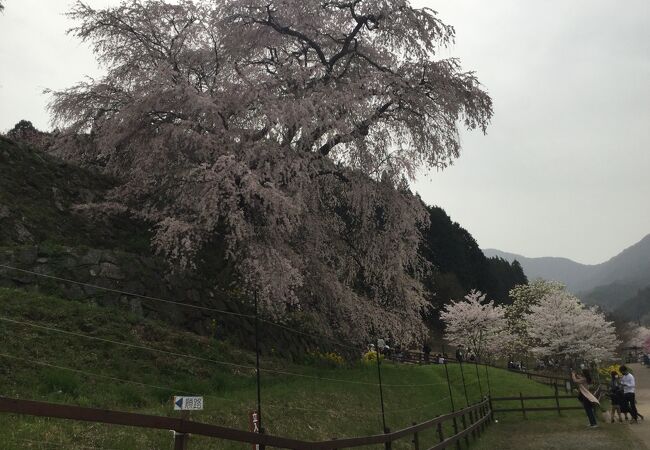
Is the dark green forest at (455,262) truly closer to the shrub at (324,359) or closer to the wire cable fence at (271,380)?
the wire cable fence at (271,380)

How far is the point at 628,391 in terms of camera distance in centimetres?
1559

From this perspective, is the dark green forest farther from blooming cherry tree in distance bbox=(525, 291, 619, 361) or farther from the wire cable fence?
the wire cable fence

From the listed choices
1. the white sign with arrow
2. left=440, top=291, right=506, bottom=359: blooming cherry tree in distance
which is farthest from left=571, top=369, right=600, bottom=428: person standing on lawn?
left=440, top=291, right=506, bottom=359: blooming cherry tree in distance

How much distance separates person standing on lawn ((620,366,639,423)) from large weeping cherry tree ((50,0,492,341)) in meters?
6.85

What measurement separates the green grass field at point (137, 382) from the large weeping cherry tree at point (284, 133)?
2.22 meters

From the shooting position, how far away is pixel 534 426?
17.7m

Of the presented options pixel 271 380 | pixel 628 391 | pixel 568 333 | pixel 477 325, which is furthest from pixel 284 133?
pixel 477 325

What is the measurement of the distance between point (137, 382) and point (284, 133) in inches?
332

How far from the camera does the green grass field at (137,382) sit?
6.65 meters

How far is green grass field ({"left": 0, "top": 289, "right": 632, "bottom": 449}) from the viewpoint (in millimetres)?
6646

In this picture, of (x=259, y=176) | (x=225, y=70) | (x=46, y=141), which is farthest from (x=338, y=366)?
(x=46, y=141)

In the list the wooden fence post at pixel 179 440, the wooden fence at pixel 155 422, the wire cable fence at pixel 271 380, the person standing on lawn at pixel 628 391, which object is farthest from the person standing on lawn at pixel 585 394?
the wooden fence post at pixel 179 440

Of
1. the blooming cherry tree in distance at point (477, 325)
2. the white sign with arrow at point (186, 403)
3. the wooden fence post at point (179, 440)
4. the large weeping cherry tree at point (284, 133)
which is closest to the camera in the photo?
the wooden fence post at point (179, 440)

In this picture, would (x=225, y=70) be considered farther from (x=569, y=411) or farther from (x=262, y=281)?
(x=569, y=411)
